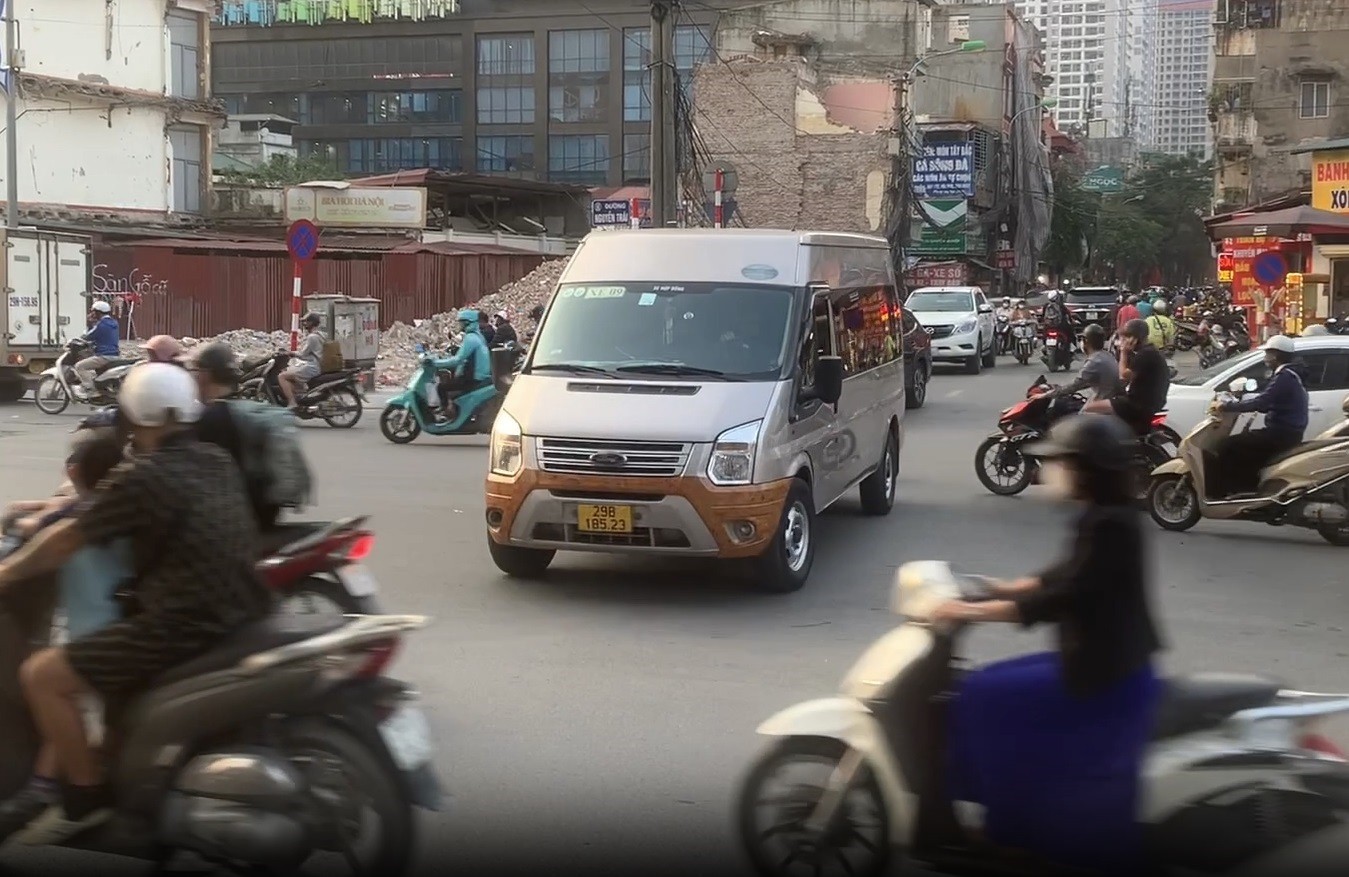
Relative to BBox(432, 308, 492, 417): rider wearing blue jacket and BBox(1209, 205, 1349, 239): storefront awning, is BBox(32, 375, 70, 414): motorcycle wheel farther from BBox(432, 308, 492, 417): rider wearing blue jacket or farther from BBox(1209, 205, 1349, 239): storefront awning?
BBox(1209, 205, 1349, 239): storefront awning

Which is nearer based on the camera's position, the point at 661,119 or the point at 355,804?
the point at 355,804

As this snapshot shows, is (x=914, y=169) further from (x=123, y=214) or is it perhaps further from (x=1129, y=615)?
(x=1129, y=615)

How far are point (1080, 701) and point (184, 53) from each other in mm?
47423

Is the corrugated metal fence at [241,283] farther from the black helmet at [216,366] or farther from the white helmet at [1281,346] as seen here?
the black helmet at [216,366]

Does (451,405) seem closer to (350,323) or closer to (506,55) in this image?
(350,323)

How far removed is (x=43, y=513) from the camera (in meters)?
5.66

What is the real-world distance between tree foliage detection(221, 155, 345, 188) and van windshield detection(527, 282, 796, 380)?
4517 cm

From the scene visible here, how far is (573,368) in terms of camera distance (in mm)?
9922

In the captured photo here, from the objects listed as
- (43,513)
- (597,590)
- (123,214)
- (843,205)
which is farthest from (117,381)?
(843,205)

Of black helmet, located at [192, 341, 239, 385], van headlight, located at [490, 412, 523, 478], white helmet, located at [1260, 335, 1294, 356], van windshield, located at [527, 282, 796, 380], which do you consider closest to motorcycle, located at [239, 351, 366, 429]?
van windshield, located at [527, 282, 796, 380]

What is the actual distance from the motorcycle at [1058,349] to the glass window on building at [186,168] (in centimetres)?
2787

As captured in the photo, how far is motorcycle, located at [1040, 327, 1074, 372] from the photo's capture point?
31.2m

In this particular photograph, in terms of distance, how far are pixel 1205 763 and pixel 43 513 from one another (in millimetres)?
4055

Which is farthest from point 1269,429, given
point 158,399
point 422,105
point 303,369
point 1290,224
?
point 422,105
